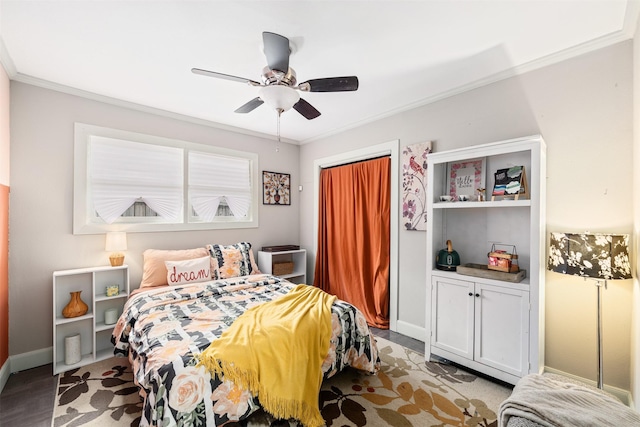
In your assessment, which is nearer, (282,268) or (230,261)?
(230,261)

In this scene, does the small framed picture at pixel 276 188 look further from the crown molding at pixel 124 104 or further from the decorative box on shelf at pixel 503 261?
the decorative box on shelf at pixel 503 261

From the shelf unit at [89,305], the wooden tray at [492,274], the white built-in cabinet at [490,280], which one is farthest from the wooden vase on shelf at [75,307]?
the wooden tray at [492,274]

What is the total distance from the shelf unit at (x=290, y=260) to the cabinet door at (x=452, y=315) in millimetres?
2185

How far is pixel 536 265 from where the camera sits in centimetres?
206

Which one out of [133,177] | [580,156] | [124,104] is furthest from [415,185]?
[124,104]

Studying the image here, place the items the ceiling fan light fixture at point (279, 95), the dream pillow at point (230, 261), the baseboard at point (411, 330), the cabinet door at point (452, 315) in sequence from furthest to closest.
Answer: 1. the dream pillow at point (230, 261)
2. the baseboard at point (411, 330)
3. the cabinet door at point (452, 315)
4. the ceiling fan light fixture at point (279, 95)

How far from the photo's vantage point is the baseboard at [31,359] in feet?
8.15

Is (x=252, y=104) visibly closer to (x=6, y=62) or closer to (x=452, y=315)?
(x=6, y=62)

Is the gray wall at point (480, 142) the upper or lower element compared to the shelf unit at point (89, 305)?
upper

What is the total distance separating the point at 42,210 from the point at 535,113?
177 inches

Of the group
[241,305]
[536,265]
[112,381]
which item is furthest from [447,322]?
[112,381]

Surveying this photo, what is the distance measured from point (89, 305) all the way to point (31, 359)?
58 centimetres

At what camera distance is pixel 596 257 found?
1772 mm

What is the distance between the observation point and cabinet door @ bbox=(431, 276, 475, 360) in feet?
7.85
